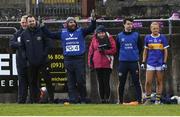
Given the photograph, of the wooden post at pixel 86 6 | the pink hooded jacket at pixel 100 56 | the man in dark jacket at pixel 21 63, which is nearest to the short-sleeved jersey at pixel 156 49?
the pink hooded jacket at pixel 100 56

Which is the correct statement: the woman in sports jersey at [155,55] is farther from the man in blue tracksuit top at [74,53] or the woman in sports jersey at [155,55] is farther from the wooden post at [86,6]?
the wooden post at [86,6]

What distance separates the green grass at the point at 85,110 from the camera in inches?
530

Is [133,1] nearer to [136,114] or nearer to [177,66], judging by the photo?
[177,66]

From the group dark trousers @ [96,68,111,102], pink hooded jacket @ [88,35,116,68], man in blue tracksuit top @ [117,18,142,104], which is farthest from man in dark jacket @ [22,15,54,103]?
man in blue tracksuit top @ [117,18,142,104]

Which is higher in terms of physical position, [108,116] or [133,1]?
[133,1]

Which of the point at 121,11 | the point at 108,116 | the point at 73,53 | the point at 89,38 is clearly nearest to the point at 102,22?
the point at 89,38

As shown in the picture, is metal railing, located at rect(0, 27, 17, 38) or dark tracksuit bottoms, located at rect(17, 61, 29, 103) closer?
dark tracksuit bottoms, located at rect(17, 61, 29, 103)

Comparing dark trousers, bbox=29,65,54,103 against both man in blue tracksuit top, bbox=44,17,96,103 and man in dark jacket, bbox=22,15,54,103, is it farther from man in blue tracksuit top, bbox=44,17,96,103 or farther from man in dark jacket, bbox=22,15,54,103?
man in blue tracksuit top, bbox=44,17,96,103

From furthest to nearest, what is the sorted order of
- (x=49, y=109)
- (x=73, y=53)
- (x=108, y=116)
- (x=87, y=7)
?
(x=87, y=7) → (x=73, y=53) → (x=49, y=109) → (x=108, y=116)

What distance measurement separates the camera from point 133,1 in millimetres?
22078

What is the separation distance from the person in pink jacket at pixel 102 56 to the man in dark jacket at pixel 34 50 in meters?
1.10

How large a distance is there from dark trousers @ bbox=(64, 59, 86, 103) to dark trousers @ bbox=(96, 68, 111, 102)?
42cm

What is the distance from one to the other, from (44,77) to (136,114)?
401 centimetres

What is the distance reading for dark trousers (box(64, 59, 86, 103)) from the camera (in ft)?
53.6
